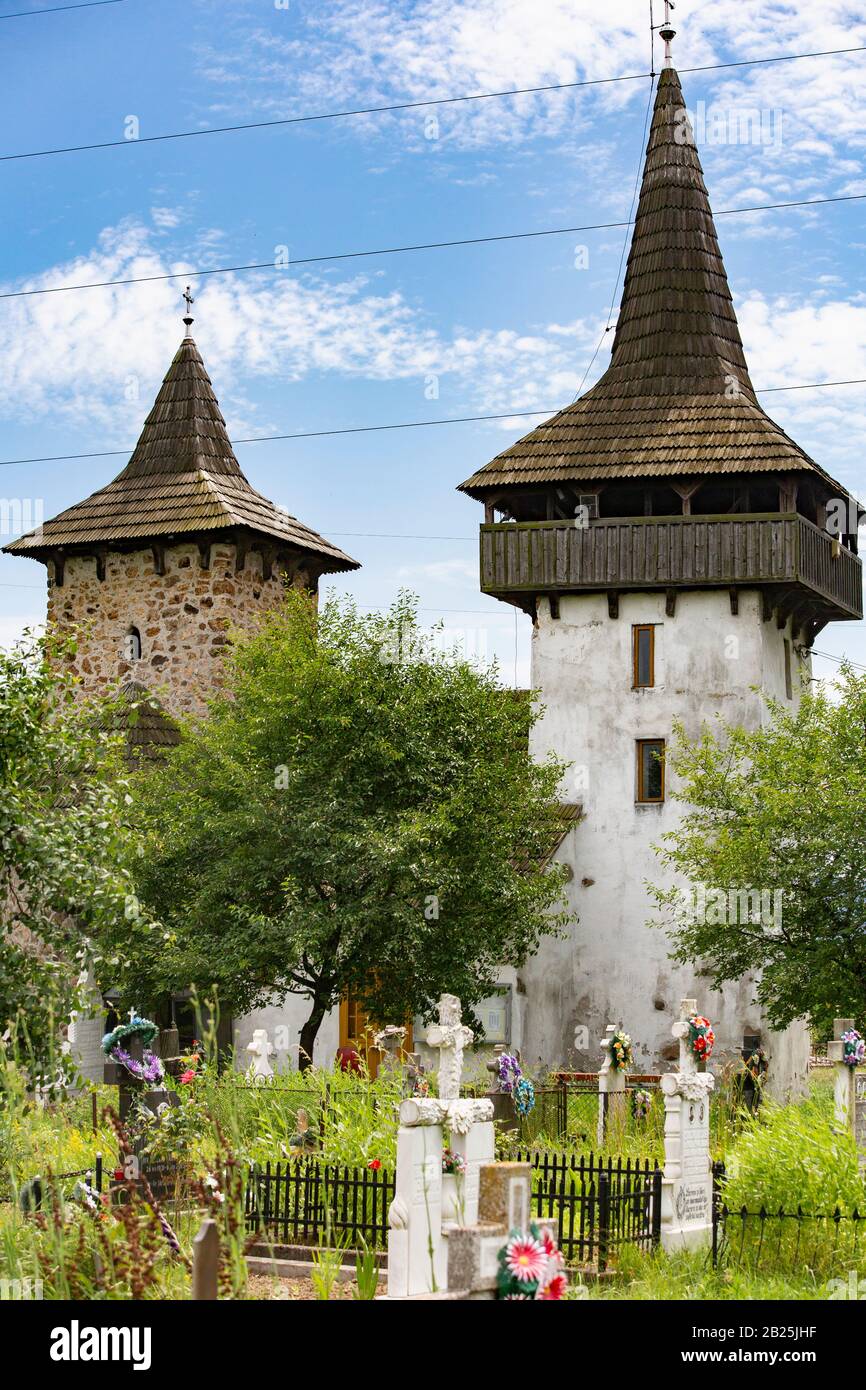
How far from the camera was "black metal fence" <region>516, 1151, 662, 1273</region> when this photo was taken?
1298 cm

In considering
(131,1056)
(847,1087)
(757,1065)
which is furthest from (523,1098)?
(757,1065)

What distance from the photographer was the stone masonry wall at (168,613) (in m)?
32.7

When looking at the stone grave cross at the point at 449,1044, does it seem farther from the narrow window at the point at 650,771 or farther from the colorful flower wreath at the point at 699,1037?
the narrow window at the point at 650,771

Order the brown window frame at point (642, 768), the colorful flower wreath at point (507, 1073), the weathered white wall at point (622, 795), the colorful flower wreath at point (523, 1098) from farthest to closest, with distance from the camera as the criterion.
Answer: the brown window frame at point (642, 768)
the weathered white wall at point (622, 795)
the colorful flower wreath at point (507, 1073)
the colorful flower wreath at point (523, 1098)

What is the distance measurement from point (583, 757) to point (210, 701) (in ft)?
24.0

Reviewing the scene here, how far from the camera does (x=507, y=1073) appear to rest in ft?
66.4

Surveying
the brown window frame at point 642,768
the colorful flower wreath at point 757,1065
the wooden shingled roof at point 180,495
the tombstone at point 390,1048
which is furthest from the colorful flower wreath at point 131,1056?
the wooden shingled roof at point 180,495

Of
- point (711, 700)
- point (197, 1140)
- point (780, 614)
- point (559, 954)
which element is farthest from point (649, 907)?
point (197, 1140)

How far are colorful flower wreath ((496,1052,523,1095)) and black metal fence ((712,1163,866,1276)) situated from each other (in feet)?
21.8

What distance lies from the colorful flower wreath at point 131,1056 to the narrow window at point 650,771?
1575 cm

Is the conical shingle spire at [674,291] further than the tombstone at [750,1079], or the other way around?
the conical shingle spire at [674,291]

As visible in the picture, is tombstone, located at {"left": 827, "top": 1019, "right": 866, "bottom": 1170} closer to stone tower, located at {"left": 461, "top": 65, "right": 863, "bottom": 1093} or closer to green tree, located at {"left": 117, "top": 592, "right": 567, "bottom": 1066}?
green tree, located at {"left": 117, "top": 592, "right": 567, "bottom": 1066}
